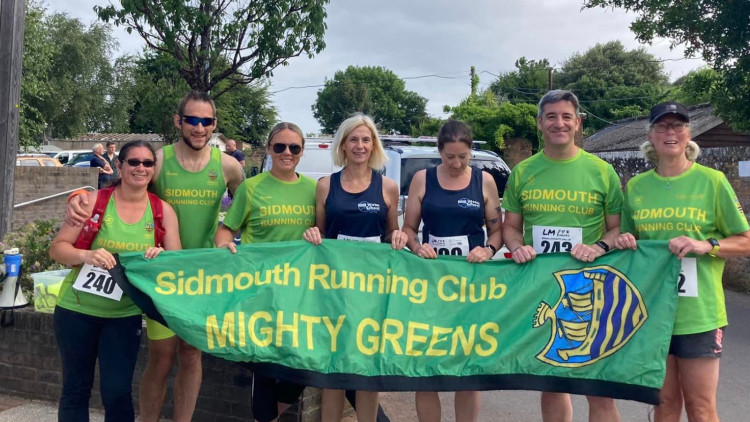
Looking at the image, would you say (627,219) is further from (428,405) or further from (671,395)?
(428,405)

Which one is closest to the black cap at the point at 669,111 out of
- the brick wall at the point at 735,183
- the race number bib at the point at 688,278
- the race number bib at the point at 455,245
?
the race number bib at the point at 688,278

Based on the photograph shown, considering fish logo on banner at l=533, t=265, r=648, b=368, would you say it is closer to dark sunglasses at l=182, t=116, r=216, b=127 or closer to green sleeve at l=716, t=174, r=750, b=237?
green sleeve at l=716, t=174, r=750, b=237

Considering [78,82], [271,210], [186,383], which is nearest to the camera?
[271,210]

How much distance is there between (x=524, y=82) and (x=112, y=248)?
188 feet

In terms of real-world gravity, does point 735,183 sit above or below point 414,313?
above

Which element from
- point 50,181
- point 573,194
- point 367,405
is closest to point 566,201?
point 573,194

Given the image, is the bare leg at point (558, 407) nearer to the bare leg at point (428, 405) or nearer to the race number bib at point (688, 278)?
the bare leg at point (428, 405)

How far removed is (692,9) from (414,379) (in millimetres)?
8408

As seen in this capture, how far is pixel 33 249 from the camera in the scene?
18.5ft

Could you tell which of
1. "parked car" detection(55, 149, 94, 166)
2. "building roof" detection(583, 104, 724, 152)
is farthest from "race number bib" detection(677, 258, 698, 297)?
"parked car" detection(55, 149, 94, 166)

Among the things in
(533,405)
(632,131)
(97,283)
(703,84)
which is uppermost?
(632,131)

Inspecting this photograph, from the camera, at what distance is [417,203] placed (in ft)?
13.1

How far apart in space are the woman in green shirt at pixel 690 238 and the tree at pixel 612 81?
46104 mm

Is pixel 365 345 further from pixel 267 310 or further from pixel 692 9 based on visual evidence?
pixel 692 9
